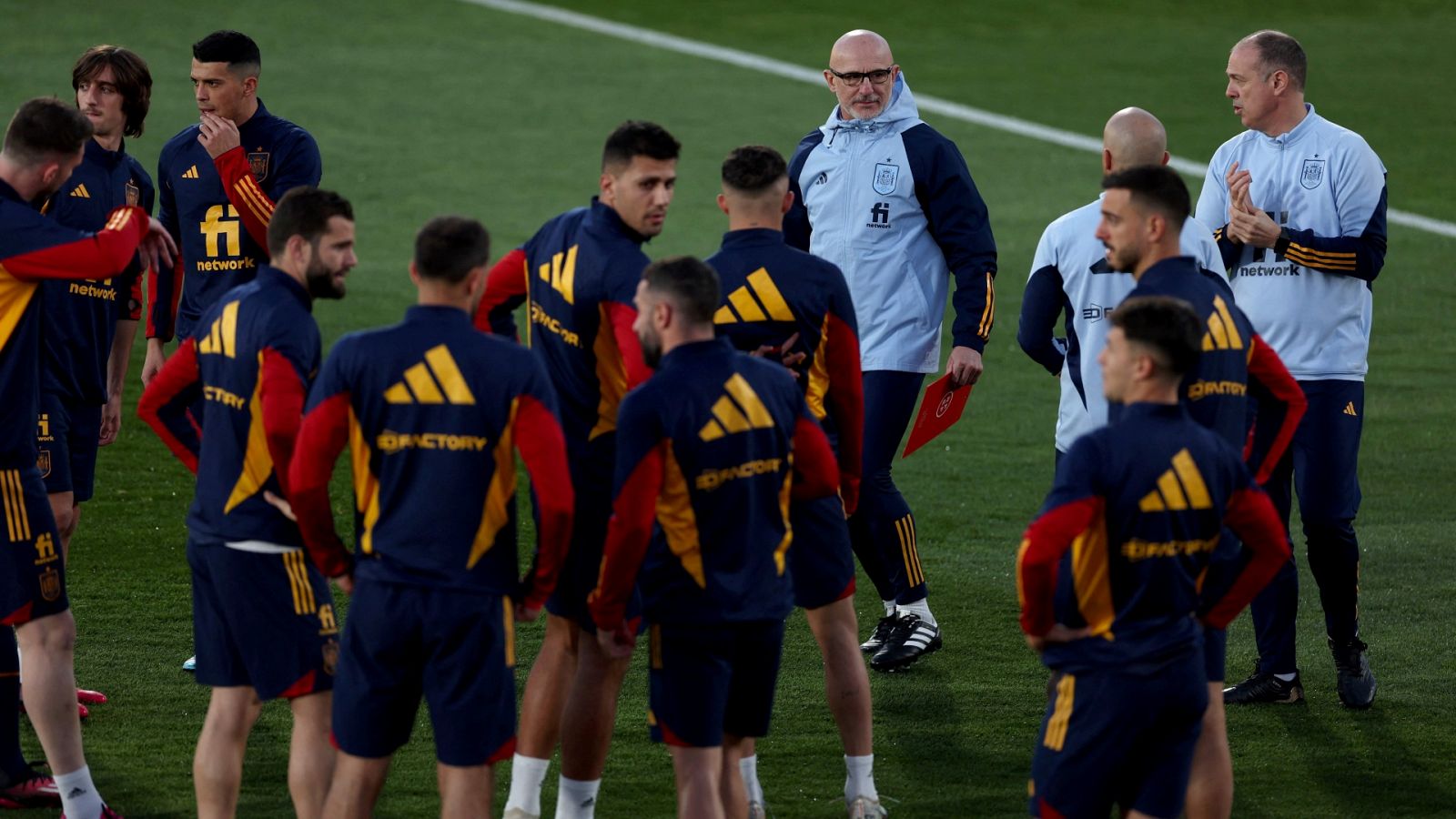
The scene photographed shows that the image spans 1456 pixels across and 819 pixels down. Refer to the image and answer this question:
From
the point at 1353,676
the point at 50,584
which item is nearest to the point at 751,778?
the point at 50,584

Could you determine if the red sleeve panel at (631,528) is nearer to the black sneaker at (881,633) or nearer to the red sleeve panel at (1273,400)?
the red sleeve panel at (1273,400)

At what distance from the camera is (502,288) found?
5.72 meters

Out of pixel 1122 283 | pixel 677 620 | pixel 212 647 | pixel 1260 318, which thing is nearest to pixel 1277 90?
pixel 1260 318

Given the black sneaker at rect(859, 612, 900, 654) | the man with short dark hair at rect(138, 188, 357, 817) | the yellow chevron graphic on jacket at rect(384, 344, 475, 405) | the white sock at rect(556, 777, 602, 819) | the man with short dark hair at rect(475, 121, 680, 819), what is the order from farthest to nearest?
the black sneaker at rect(859, 612, 900, 654) < the white sock at rect(556, 777, 602, 819) < the man with short dark hair at rect(475, 121, 680, 819) < the man with short dark hair at rect(138, 188, 357, 817) < the yellow chevron graphic on jacket at rect(384, 344, 475, 405)

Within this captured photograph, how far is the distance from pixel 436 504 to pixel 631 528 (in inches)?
19.5

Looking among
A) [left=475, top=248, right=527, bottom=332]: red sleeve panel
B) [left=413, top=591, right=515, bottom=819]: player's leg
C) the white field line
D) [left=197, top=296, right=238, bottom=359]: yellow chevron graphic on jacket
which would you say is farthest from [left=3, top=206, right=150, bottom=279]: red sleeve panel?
the white field line

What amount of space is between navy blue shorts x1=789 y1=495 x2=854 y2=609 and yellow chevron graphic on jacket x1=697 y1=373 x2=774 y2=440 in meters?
0.85

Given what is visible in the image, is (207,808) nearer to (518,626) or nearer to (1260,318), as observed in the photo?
(518,626)

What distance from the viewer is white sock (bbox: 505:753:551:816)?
18.0 ft

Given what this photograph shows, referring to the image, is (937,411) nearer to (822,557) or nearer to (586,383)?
(822,557)

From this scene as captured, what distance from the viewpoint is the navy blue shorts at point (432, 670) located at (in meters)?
→ 4.54

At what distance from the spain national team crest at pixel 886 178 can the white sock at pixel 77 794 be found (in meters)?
3.48

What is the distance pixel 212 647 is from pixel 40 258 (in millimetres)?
1247

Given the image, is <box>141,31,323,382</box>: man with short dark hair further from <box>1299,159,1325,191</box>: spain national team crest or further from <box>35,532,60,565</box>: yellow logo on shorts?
<box>1299,159,1325,191</box>: spain national team crest
